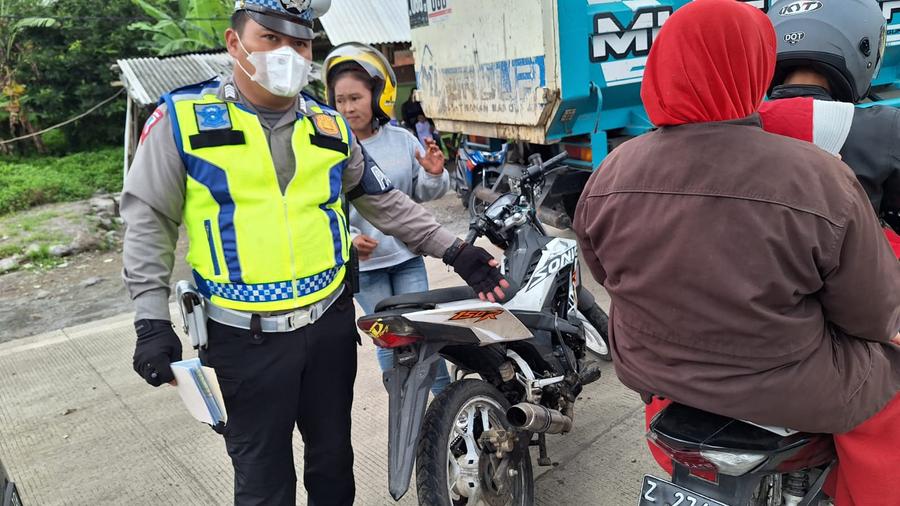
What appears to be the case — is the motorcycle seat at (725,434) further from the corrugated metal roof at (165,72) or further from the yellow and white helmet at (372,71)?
the corrugated metal roof at (165,72)

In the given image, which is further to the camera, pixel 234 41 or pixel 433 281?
pixel 433 281

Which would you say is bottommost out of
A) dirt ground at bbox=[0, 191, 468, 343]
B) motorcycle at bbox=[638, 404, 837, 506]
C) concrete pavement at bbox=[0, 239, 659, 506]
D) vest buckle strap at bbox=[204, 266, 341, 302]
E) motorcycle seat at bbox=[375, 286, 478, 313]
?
dirt ground at bbox=[0, 191, 468, 343]

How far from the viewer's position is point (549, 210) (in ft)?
16.7

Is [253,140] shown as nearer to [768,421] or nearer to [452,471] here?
[452,471]

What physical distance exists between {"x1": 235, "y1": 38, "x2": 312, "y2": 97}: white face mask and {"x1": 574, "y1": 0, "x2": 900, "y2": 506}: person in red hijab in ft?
3.02

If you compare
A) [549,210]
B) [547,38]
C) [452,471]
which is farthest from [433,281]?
[452,471]

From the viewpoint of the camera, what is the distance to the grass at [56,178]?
1033 cm

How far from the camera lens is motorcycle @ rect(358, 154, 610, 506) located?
79.6 inches

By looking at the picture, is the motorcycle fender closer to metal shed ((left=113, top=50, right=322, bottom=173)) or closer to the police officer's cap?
the police officer's cap

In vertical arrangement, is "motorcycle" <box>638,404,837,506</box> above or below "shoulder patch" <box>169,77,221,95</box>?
below

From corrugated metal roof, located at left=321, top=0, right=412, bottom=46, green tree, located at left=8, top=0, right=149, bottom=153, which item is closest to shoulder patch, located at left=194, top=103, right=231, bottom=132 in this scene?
corrugated metal roof, located at left=321, top=0, right=412, bottom=46

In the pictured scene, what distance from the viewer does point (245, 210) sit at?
5.65 feet

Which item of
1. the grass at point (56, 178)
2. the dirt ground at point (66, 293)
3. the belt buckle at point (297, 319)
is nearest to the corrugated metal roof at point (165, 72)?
the grass at point (56, 178)

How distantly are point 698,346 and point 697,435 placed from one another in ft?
0.79
